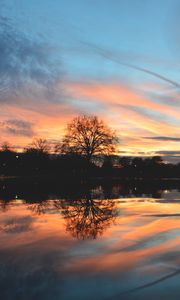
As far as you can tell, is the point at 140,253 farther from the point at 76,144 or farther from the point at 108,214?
the point at 76,144

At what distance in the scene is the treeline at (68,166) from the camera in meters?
83.0

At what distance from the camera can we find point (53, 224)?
14.0 metres

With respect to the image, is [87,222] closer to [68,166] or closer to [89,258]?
[89,258]

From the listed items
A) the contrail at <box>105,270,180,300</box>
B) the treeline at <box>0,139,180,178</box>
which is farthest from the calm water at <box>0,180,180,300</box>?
the treeline at <box>0,139,180,178</box>

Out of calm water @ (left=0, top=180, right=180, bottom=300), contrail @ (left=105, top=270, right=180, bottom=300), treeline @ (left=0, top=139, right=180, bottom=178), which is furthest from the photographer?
treeline @ (left=0, top=139, right=180, bottom=178)

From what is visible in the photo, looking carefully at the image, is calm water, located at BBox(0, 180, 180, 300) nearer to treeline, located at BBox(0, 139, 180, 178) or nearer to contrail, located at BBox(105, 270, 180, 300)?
contrail, located at BBox(105, 270, 180, 300)

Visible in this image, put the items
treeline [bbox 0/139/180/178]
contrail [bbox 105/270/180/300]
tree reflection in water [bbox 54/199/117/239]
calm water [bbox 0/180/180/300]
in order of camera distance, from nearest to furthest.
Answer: contrail [bbox 105/270/180/300] → calm water [bbox 0/180/180/300] → tree reflection in water [bbox 54/199/117/239] → treeline [bbox 0/139/180/178]

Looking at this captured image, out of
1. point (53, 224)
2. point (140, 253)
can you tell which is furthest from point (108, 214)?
point (140, 253)

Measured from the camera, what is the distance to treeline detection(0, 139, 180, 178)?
83012 millimetres

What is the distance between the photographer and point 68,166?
89562 mm

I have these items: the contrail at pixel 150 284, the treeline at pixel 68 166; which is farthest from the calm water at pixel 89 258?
the treeline at pixel 68 166

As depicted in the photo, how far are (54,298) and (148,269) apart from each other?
2.39 metres

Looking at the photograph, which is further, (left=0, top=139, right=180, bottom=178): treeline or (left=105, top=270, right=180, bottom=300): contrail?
(left=0, top=139, right=180, bottom=178): treeline

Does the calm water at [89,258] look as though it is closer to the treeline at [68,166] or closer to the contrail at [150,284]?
the contrail at [150,284]
